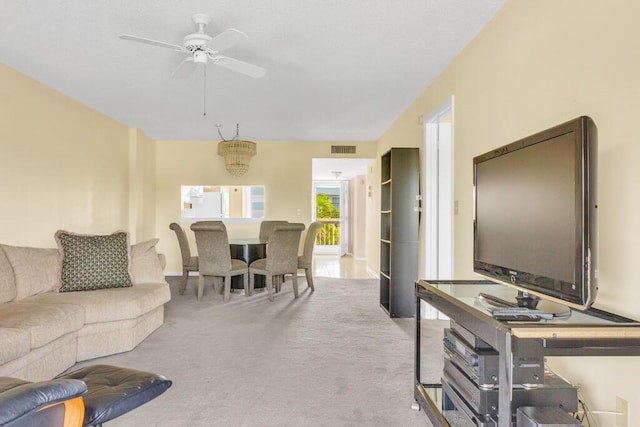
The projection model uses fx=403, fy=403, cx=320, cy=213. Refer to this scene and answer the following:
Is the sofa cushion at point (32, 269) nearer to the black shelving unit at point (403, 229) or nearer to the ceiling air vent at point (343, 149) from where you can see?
the black shelving unit at point (403, 229)

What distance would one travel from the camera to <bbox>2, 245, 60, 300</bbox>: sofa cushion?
3100mm

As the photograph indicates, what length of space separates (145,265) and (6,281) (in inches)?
43.1

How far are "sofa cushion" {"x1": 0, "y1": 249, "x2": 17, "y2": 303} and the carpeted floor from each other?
0.74m

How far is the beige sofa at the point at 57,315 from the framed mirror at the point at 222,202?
12.6 ft

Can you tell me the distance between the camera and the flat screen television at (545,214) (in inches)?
53.0

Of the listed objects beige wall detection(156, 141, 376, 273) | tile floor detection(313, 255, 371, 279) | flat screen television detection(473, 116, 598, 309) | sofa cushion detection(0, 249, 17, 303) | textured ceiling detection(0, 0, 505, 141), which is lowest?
tile floor detection(313, 255, 371, 279)

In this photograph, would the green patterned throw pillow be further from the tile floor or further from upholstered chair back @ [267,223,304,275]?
the tile floor

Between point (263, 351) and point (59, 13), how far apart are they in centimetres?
287

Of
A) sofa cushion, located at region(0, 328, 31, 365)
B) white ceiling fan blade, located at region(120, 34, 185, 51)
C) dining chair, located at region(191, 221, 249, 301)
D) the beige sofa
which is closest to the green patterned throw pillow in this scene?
the beige sofa

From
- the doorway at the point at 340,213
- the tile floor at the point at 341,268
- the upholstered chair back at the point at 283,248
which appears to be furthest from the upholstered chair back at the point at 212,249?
the doorway at the point at 340,213

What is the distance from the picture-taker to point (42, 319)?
99.5 inches

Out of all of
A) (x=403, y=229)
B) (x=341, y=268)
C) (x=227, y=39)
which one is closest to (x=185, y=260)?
(x=403, y=229)

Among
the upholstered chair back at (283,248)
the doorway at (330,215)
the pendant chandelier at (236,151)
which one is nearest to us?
the upholstered chair back at (283,248)

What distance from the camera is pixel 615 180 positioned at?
1674 millimetres
